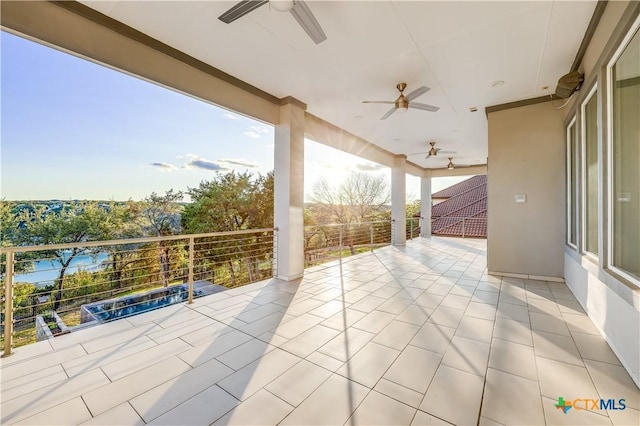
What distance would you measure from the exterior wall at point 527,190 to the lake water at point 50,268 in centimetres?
535

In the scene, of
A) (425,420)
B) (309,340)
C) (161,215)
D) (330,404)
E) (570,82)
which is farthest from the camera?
(161,215)

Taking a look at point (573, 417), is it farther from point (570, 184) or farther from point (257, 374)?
point (570, 184)

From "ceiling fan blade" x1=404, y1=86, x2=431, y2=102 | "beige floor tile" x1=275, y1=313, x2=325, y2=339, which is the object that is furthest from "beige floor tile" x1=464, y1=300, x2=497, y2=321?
"ceiling fan blade" x1=404, y1=86, x2=431, y2=102

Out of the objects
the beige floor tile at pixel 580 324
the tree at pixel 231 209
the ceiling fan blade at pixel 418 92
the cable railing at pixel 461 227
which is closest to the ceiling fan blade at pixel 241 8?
the ceiling fan blade at pixel 418 92

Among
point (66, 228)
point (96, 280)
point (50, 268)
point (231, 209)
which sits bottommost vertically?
point (96, 280)

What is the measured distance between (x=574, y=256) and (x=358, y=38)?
3639 millimetres

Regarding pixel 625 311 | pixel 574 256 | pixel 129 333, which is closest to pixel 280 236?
pixel 129 333

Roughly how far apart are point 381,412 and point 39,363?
7.84 feet

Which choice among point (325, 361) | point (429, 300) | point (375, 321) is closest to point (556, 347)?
point (429, 300)

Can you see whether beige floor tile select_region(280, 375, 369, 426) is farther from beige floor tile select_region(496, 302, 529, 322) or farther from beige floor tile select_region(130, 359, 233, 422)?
beige floor tile select_region(496, 302, 529, 322)

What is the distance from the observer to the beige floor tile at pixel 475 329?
7.20 ft

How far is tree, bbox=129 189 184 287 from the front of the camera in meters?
8.00

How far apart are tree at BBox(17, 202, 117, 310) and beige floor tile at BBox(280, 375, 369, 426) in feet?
26.6

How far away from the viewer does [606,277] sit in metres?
2.04
